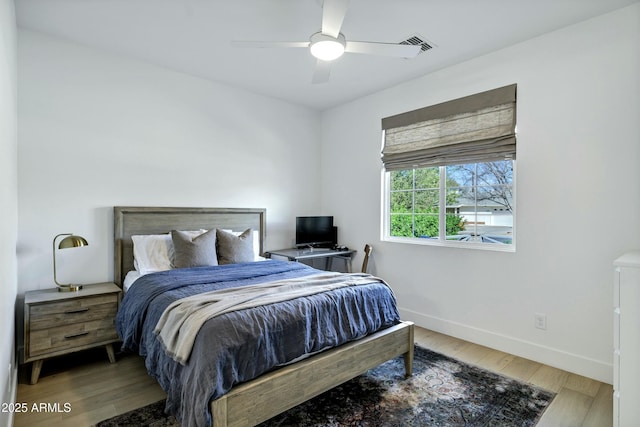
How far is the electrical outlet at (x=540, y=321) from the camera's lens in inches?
110

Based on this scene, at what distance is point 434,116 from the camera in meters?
3.50

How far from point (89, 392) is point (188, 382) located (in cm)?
123

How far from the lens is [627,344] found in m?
1.82

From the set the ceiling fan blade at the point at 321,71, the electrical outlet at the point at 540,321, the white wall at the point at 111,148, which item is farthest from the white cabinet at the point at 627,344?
the white wall at the point at 111,148

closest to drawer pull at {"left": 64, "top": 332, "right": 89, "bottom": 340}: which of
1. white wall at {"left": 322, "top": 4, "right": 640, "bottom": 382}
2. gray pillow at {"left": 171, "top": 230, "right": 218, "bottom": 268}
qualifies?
gray pillow at {"left": 171, "top": 230, "right": 218, "bottom": 268}

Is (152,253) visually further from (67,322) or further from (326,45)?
(326,45)

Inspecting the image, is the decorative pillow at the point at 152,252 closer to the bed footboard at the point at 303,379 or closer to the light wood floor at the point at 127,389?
the light wood floor at the point at 127,389

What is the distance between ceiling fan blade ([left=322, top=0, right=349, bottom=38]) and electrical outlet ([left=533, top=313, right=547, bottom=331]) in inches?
109

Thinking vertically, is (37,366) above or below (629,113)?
below

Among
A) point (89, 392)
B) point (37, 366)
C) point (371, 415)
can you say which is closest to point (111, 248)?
point (37, 366)

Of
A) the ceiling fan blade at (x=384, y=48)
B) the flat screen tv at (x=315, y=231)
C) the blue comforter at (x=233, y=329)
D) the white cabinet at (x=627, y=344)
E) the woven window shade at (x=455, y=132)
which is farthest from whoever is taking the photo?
the flat screen tv at (x=315, y=231)

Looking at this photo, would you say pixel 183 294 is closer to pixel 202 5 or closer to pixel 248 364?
pixel 248 364

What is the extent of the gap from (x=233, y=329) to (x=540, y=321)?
8.49 ft

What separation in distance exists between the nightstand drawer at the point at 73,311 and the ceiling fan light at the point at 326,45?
2.53 meters
